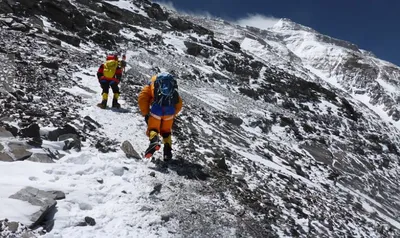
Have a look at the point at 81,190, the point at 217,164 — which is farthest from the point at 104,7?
the point at 81,190

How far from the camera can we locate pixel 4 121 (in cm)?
761

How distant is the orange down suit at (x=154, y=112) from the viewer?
8.03 meters

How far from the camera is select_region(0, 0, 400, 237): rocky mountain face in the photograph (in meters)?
7.99

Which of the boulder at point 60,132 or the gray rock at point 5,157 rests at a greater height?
the gray rock at point 5,157

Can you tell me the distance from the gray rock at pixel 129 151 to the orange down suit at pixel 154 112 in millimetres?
499

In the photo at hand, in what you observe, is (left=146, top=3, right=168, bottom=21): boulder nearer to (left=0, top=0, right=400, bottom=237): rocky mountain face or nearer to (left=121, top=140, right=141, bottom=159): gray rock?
(left=0, top=0, right=400, bottom=237): rocky mountain face

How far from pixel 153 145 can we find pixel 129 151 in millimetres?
607

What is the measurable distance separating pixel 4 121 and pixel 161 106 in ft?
10.4

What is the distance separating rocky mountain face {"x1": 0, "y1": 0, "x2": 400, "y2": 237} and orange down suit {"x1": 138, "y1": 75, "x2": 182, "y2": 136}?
87 centimetres

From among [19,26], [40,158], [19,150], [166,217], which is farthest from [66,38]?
[166,217]

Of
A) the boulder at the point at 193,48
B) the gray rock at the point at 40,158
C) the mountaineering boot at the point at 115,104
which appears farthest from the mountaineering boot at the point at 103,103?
the boulder at the point at 193,48

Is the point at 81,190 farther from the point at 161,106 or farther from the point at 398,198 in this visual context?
the point at 398,198

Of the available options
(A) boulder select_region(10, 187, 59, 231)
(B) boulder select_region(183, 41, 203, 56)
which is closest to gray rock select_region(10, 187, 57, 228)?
(A) boulder select_region(10, 187, 59, 231)

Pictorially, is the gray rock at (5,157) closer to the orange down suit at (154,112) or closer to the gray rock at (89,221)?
the gray rock at (89,221)
